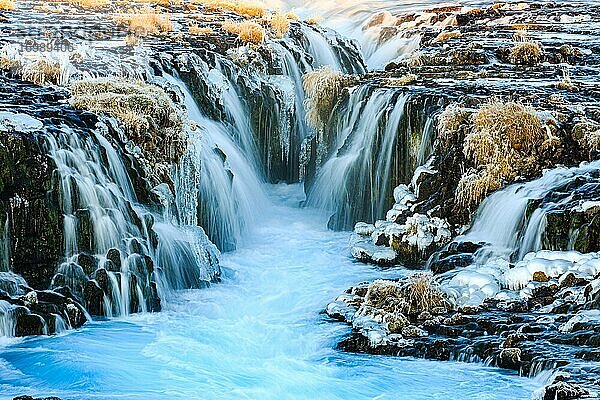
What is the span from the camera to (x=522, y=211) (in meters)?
13.5

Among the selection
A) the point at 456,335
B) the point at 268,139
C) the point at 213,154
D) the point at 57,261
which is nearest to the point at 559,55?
the point at 268,139

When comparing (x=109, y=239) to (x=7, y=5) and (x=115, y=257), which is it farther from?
(x=7, y=5)

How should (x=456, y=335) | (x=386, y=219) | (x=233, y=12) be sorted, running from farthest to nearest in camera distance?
1. (x=233, y=12)
2. (x=386, y=219)
3. (x=456, y=335)

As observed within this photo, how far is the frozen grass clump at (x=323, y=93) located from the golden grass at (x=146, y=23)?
5570 mm

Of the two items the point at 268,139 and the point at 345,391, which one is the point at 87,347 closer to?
the point at 345,391

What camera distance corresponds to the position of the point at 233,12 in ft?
100

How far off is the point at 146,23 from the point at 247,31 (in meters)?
2.67

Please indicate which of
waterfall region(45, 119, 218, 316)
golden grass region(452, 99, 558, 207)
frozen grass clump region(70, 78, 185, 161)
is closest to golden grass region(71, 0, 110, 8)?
frozen grass clump region(70, 78, 185, 161)

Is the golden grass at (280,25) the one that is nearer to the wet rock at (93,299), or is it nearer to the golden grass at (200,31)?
the golden grass at (200,31)

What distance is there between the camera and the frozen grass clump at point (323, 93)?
19625 mm

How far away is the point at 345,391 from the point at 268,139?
11.7 m

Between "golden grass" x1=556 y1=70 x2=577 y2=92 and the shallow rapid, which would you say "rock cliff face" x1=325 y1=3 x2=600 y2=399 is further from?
the shallow rapid

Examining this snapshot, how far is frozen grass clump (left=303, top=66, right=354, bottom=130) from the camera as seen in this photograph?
19625 mm

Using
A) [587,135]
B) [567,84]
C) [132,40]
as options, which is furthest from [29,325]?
[567,84]
